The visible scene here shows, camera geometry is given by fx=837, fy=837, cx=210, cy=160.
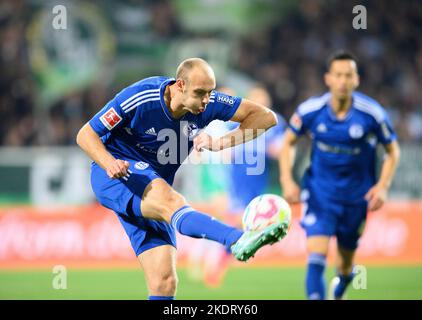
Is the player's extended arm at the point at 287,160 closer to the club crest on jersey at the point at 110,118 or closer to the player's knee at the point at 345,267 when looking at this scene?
the player's knee at the point at 345,267

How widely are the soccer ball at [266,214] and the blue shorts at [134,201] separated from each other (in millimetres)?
897

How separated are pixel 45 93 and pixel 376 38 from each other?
6.74m

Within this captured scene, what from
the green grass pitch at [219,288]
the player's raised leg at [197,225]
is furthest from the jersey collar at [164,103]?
the green grass pitch at [219,288]

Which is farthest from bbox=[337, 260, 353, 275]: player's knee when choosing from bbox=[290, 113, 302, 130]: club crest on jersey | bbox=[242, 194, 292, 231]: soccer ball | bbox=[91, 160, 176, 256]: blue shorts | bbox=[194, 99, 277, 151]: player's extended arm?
bbox=[242, 194, 292, 231]: soccer ball

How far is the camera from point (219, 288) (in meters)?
10.2

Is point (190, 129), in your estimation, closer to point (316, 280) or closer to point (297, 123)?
point (297, 123)

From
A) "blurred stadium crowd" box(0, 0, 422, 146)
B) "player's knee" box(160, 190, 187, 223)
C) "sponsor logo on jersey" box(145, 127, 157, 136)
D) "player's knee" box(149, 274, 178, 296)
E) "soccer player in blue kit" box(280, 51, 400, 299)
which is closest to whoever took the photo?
"player's knee" box(160, 190, 187, 223)

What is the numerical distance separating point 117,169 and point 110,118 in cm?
48

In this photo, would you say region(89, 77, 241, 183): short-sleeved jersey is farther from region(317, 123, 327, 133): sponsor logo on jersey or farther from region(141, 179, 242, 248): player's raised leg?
region(317, 123, 327, 133): sponsor logo on jersey

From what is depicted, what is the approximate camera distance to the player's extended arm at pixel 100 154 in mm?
5543

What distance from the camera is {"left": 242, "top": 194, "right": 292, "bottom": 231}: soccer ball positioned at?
5.05m

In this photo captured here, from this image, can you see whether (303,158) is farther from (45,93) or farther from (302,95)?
(45,93)

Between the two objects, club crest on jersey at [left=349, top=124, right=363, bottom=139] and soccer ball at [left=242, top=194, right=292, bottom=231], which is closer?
soccer ball at [left=242, top=194, right=292, bottom=231]

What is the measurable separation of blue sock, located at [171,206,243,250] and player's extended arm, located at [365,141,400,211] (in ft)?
8.48
